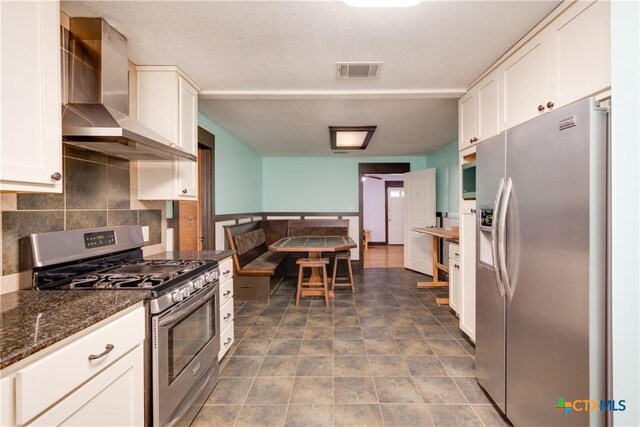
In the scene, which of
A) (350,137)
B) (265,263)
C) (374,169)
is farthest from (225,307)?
(374,169)

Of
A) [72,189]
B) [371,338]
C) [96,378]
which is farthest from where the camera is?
[371,338]

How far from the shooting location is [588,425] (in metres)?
1.08

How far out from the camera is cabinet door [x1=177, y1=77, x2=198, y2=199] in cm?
212

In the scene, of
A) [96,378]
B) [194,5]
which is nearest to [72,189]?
[96,378]

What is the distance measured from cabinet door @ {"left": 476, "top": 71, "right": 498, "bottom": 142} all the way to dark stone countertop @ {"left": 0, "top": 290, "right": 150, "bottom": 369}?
251cm

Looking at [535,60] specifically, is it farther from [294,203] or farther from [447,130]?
[294,203]

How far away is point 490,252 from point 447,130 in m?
2.66

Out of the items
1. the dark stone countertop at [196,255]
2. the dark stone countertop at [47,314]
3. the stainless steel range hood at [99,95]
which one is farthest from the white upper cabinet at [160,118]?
the dark stone countertop at [47,314]

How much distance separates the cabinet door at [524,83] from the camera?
1.60 meters

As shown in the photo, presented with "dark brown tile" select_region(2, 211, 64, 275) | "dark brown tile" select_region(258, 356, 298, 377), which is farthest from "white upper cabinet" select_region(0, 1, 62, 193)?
"dark brown tile" select_region(258, 356, 298, 377)

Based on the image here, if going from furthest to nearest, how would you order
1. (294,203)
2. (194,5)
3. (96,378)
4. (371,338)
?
(294,203)
(371,338)
(194,5)
(96,378)

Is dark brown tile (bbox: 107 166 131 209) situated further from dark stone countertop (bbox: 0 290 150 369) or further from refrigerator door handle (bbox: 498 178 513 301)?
refrigerator door handle (bbox: 498 178 513 301)

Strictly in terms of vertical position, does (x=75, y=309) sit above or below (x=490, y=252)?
below

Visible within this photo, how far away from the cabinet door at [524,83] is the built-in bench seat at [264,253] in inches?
121
